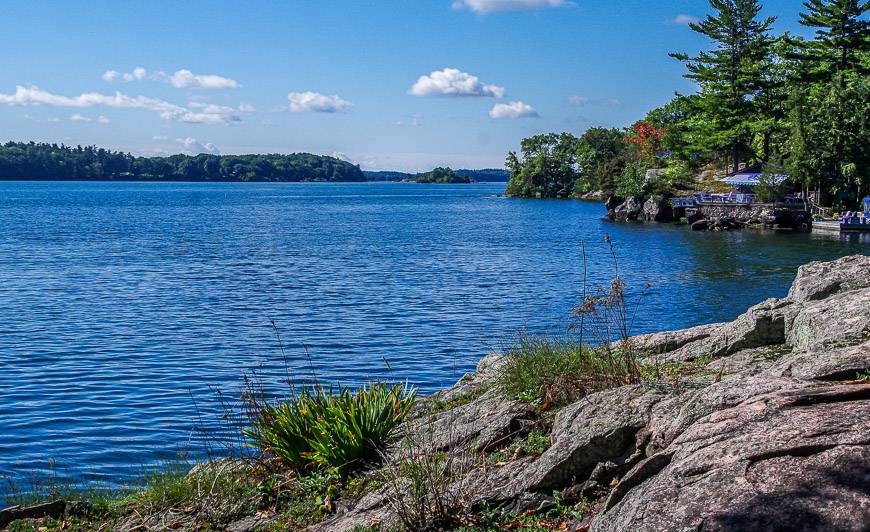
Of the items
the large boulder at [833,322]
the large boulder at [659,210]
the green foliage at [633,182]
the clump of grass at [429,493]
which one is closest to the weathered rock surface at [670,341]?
the large boulder at [833,322]

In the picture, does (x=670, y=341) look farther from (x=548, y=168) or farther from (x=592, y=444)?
(x=548, y=168)

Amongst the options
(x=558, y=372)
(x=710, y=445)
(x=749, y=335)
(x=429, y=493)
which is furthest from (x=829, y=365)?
(x=749, y=335)

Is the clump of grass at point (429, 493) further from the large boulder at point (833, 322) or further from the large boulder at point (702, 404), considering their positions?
the large boulder at point (833, 322)

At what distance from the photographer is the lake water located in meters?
16.6

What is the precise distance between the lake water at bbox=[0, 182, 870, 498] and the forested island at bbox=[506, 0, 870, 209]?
1158 centimetres

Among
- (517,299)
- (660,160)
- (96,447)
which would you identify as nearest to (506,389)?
(96,447)

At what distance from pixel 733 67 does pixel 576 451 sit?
82387mm

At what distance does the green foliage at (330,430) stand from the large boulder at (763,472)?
3.45 metres

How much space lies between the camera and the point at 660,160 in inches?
4422

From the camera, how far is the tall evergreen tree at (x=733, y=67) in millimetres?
80438

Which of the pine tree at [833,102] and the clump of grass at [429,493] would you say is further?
the pine tree at [833,102]

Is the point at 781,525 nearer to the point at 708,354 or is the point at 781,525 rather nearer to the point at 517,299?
the point at 708,354

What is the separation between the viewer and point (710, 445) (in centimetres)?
613

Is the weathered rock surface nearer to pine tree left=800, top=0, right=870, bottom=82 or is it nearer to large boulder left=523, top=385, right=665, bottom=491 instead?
large boulder left=523, top=385, right=665, bottom=491
